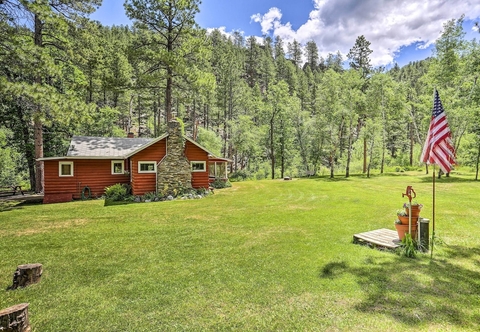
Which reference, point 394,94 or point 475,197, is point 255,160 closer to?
point 394,94

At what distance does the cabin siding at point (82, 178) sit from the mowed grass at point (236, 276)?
568cm

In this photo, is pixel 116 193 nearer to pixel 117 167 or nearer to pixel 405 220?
pixel 117 167

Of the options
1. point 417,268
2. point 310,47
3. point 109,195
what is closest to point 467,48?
point 417,268

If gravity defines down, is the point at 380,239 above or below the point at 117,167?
below

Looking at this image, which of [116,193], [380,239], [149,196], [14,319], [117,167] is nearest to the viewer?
[14,319]

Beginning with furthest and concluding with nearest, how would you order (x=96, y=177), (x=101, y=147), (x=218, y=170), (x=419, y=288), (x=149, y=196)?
(x=218, y=170)
(x=101, y=147)
(x=96, y=177)
(x=149, y=196)
(x=419, y=288)

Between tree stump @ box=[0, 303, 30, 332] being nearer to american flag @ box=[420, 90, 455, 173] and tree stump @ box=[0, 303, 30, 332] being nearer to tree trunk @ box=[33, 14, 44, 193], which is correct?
american flag @ box=[420, 90, 455, 173]

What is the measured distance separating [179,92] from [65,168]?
32.7 ft

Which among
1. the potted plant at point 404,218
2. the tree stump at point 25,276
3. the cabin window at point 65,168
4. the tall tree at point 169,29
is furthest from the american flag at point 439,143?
the cabin window at point 65,168

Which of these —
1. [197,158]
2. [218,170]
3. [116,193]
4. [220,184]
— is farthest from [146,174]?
[218,170]

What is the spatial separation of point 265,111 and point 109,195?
70.9 feet

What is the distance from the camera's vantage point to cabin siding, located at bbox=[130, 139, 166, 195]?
576 inches

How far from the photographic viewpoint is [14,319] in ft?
9.96

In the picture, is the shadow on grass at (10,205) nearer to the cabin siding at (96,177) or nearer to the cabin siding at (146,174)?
the cabin siding at (96,177)
